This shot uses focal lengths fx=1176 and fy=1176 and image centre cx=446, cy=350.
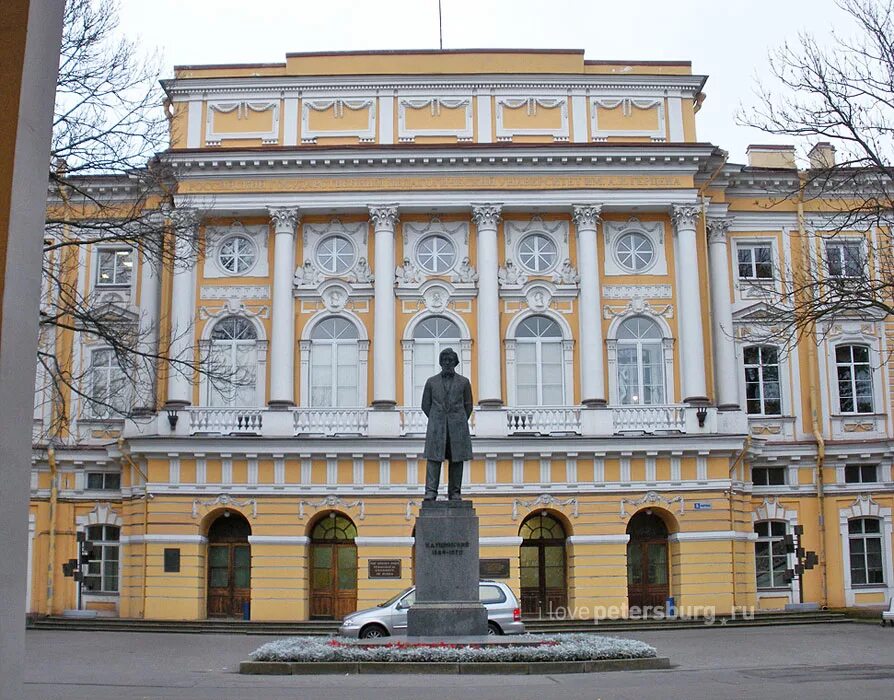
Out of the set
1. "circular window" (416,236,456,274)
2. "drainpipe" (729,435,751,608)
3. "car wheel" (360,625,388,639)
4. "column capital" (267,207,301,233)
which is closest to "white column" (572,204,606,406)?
"circular window" (416,236,456,274)

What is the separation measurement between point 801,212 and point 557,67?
9081 mm

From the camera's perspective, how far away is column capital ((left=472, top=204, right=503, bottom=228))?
35.3 meters

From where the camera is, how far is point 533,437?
1305 inches

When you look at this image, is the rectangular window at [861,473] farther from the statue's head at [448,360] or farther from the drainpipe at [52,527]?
the drainpipe at [52,527]

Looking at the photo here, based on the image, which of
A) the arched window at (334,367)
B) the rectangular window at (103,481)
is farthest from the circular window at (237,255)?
the rectangular window at (103,481)

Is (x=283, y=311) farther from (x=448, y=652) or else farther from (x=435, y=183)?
(x=448, y=652)

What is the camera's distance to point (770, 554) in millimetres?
36031

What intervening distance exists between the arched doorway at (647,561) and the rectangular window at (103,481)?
51.4ft

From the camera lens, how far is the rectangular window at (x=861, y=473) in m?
36.5

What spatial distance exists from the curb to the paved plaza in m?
0.32

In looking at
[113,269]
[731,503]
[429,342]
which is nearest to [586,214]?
[429,342]

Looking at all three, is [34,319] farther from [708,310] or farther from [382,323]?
[708,310]

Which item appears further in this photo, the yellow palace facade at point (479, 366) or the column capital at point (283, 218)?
the column capital at point (283, 218)

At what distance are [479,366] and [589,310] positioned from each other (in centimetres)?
371
